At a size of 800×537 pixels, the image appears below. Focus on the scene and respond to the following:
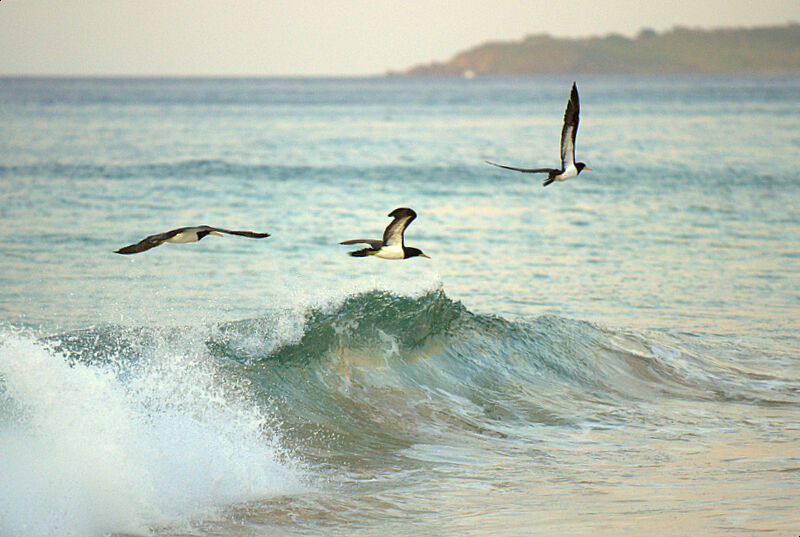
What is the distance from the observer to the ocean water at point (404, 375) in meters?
7.70

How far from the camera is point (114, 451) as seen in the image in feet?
26.3

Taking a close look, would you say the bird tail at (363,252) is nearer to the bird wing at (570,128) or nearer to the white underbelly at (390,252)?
the white underbelly at (390,252)

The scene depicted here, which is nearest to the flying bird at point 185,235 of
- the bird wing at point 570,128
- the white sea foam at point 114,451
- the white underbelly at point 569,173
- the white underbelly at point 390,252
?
the white underbelly at point 390,252

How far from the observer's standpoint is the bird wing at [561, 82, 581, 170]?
10305 millimetres

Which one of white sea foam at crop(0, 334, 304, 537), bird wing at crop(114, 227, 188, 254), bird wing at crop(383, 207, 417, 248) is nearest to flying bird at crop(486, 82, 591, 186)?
bird wing at crop(383, 207, 417, 248)

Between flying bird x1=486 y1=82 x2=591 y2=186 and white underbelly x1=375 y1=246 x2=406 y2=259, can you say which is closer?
white underbelly x1=375 y1=246 x2=406 y2=259

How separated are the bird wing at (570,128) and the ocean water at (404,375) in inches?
114

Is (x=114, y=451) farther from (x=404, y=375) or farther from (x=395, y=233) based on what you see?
(x=404, y=375)

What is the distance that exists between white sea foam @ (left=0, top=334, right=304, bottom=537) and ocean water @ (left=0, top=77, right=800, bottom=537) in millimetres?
23

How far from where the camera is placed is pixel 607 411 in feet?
35.8

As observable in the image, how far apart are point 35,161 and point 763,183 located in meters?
29.7

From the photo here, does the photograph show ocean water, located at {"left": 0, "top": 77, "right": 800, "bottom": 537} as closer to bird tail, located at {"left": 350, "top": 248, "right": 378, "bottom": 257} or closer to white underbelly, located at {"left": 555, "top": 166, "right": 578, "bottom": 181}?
bird tail, located at {"left": 350, "top": 248, "right": 378, "bottom": 257}

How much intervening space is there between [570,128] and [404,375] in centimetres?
360

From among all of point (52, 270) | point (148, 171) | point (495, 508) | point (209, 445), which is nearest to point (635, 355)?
point (495, 508)
